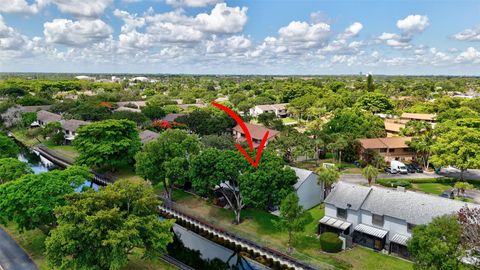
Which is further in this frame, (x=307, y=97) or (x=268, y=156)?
(x=307, y=97)

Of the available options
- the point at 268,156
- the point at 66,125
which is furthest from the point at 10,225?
the point at 66,125

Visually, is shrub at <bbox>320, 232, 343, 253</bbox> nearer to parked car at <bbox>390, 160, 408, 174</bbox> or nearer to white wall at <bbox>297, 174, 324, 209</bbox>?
white wall at <bbox>297, 174, 324, 209</bbox>

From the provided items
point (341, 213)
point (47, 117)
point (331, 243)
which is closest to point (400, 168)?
point (341, 213)

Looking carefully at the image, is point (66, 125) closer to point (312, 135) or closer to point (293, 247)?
point (312, 135)

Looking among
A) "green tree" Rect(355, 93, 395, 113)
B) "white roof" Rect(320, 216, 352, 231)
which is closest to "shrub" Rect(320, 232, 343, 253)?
"white roof" Rect(320, 216, 352, 231)

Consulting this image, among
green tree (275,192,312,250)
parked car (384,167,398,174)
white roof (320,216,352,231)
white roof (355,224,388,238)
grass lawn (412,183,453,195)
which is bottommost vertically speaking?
grass lawn (412,183,453,195)

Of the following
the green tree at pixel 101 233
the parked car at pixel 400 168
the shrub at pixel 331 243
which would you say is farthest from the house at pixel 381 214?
the parked car at pixel 400 168
